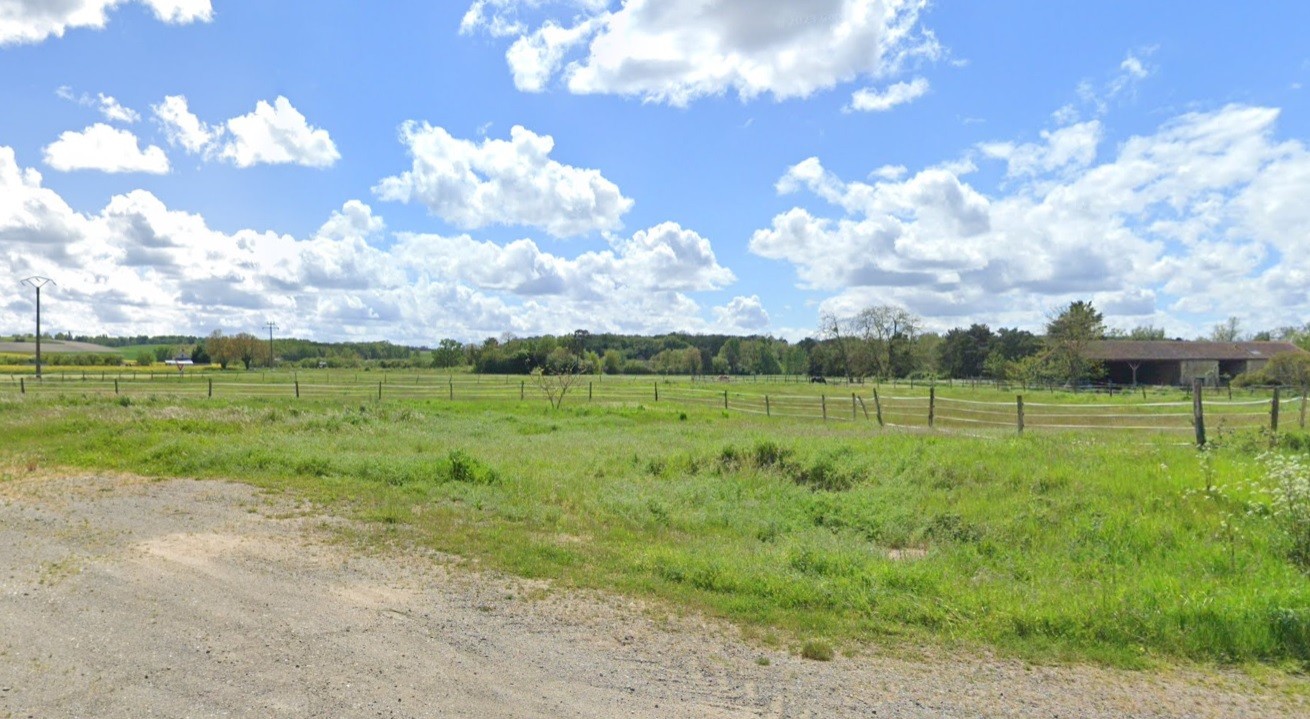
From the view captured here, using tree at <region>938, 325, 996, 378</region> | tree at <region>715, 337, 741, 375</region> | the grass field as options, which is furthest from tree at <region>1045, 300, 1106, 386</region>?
A: tree at <region>715, 337, 741, 375</region>

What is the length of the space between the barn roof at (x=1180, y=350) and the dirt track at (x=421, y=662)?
73.0m

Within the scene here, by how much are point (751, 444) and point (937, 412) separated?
25086mm

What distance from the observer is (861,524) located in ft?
35.6

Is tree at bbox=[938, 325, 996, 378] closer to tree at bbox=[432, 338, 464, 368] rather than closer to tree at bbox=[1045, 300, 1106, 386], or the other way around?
tree at bbox=[1045, 300, 1106, 386]

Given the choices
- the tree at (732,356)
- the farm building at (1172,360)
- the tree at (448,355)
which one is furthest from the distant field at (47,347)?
the farm building at (1172,360)

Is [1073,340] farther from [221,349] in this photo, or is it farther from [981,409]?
[221,349]

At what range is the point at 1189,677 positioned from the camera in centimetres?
550

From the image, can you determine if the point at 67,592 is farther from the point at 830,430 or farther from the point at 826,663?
the point at 830,430

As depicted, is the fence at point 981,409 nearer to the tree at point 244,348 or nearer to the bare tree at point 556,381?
the bare tree at point 556,381

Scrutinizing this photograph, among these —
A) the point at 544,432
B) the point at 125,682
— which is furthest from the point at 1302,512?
the point at 544,432

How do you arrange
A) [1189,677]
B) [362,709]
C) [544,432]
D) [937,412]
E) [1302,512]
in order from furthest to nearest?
[937,412] < [544,432] < [1302,512] < [1189,677] < [362,709]

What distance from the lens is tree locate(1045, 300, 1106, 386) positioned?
62.6m

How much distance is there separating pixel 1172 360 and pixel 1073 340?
15.1 meters

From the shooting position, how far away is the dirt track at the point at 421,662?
4.81 m
